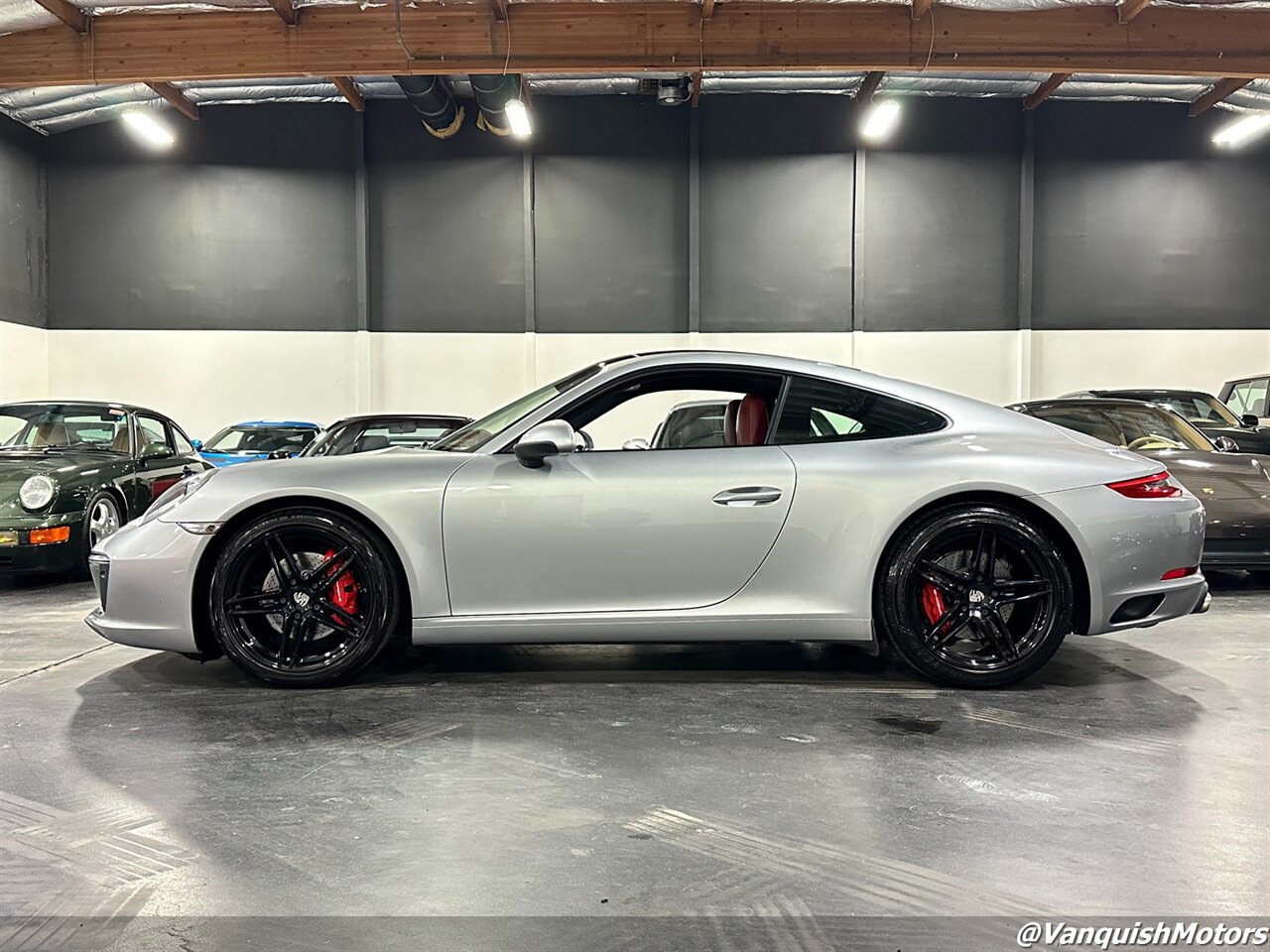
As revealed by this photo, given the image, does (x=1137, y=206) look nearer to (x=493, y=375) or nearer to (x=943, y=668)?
(x=493, y=375)

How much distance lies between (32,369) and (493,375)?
752 cm

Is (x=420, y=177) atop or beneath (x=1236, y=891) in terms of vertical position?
atop

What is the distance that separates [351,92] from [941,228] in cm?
999

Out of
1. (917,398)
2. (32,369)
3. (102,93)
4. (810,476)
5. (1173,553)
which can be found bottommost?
(1173,553)

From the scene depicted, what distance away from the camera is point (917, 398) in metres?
3.76

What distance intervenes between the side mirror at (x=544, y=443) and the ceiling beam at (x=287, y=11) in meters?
9.29

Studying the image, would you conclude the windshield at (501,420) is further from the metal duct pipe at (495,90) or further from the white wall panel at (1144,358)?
the white wall panel at (1144,358)

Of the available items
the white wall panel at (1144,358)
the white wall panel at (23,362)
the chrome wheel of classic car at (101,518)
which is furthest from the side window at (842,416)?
the white wall panel at (23,362)

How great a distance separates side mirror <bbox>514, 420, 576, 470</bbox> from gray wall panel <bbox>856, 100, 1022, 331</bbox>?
1323cm

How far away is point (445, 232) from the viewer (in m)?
16.2

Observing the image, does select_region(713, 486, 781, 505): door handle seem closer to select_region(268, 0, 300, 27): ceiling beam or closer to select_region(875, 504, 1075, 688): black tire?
select_region(875, 504, 1075, 688): black tire

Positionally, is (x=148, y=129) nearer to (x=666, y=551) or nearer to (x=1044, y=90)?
(x=1044, y=90)

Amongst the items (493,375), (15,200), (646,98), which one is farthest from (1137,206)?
(15,200)

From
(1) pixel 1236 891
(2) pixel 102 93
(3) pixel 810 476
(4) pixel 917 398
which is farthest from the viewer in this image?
(2) pixel 102 93
